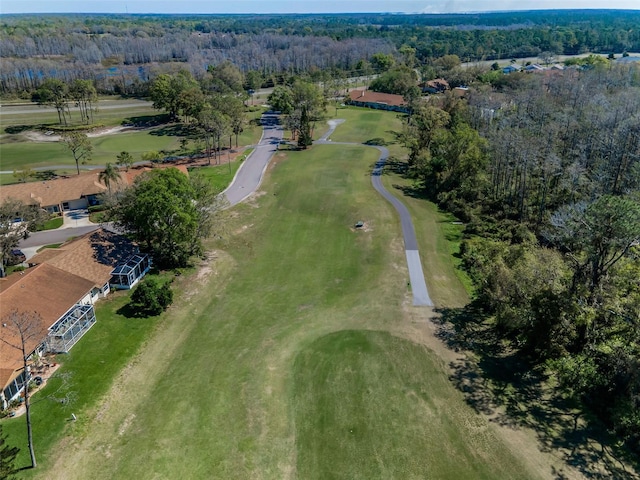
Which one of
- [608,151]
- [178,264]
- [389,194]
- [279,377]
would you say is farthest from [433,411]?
[608,151]

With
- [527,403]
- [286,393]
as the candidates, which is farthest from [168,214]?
[527,403]

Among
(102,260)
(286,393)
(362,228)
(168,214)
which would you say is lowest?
(286,393)

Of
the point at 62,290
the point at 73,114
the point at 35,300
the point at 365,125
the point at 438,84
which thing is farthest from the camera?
the point at 438,84

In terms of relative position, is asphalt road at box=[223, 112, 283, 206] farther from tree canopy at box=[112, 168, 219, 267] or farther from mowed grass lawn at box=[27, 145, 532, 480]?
mowed grass lawn at box=[27, 145, 532, 480]

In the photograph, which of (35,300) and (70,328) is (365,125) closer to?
(35,300)

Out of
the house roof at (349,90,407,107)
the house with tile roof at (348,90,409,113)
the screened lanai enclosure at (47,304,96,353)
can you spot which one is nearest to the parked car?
the screened lanai enclosure at (47,304,96,353)

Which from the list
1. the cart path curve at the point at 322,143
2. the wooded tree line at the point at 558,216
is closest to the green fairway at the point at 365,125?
the cart path curve at the point at 322,143
